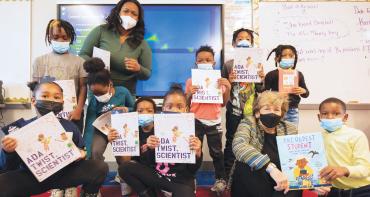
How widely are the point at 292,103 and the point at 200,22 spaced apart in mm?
1594

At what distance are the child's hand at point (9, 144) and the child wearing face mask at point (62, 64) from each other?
0.79 m

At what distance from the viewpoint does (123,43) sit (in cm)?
285

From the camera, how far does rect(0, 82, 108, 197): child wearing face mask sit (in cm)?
200

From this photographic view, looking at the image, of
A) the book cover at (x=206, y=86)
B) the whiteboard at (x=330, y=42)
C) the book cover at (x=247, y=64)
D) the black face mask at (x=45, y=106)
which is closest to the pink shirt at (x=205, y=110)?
the book cover at (x=206, y=86)

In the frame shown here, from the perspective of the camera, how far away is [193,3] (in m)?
4.11

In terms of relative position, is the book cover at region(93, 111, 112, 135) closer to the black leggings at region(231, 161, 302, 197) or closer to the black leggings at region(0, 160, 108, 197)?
the black leggings at region(0, 160, 108, 197)

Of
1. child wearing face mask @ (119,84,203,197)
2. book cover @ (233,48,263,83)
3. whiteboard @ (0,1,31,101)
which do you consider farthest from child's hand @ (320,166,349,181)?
whiteboard @ (0,1,31,101)

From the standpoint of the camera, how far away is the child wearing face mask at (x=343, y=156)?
215 centimetres

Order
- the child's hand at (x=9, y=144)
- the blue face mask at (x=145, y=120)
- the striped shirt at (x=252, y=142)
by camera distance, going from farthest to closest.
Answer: the blue face mask at (x=145, y=120) < the striped shirt at (x=252, y=142) < the child's hand at (x=9, y=144)

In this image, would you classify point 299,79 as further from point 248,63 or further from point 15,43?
point 15,43

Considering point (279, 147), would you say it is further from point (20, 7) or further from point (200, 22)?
point (20, 7)

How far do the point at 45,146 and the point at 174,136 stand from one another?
79cm

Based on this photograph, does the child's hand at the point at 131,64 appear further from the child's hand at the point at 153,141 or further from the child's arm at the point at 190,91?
the child's hand at the point at 153,141

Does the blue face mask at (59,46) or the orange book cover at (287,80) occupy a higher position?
the blue face mask at (59,46)
